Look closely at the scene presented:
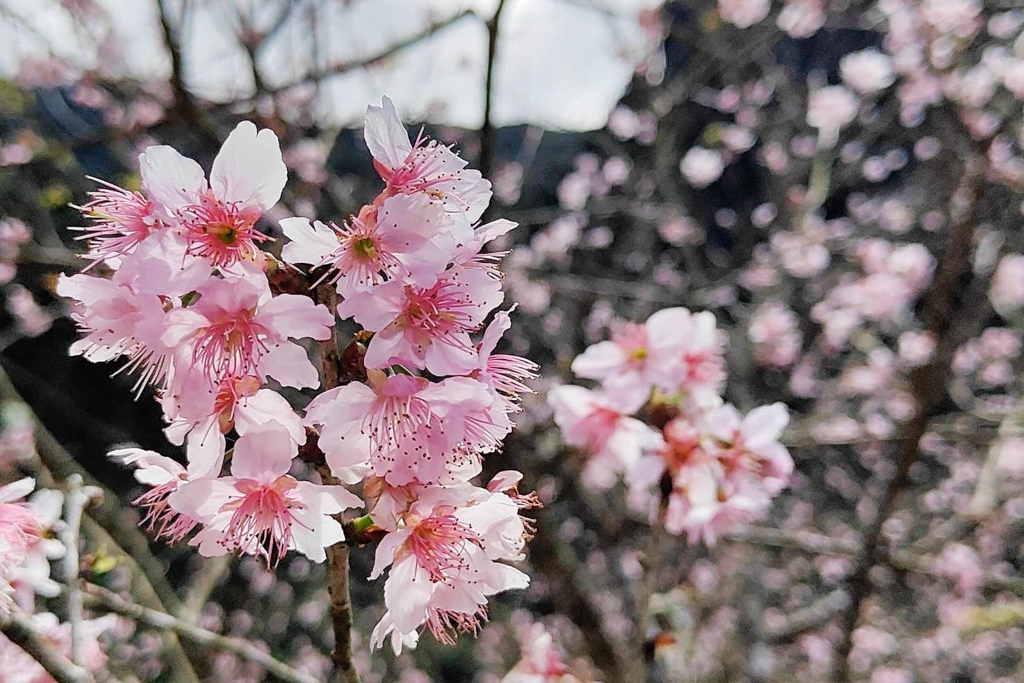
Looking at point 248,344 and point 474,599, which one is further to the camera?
point 474,599

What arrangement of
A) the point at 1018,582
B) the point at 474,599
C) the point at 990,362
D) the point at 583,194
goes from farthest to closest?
the point at 583,194 < the point at 990,362 < the point at 1018,582 < the point at 474,599

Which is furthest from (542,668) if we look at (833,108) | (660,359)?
(833,108)

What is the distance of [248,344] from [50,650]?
1.16ft

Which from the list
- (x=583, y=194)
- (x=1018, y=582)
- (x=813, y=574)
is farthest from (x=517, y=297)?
(x=1018, y=582)

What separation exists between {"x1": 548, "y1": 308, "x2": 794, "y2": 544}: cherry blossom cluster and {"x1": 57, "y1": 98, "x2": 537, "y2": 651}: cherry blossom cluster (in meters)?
0.81

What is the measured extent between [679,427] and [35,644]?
118 cm

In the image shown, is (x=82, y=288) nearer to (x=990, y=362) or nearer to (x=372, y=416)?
(x=372, y=416)

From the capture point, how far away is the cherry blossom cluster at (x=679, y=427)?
149 cm

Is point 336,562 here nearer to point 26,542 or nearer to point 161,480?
point 161,480

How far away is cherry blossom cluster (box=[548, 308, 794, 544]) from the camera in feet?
4.89

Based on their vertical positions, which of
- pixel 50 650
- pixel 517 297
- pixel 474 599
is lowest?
pixel 517 297

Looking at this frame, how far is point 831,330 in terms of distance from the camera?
579 centimetres

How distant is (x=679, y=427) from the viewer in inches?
59.3

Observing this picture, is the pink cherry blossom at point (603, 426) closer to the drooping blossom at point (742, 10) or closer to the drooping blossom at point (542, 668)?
the drooping blossom at point (542, 668)
